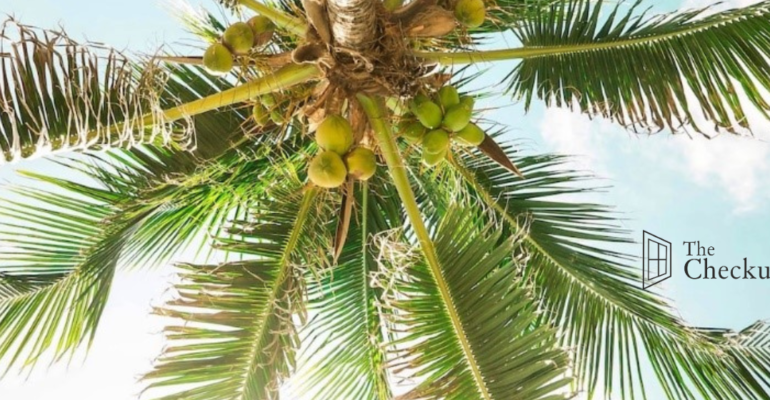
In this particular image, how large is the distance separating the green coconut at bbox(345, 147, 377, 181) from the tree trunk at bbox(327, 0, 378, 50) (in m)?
0.40

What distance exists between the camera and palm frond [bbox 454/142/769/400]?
308 centimetres

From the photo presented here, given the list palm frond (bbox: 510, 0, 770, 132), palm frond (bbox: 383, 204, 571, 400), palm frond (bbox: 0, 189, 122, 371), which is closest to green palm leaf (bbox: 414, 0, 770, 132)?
palm frond (bbox: 510, 0, 770, 132)

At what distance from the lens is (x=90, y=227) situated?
11.4ft

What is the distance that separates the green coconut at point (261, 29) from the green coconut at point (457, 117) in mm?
784

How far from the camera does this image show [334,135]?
2637mm

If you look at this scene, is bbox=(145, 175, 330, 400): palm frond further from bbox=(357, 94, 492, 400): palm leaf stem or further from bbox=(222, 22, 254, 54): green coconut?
bbox=(222, 22, 254, 54): green coconut

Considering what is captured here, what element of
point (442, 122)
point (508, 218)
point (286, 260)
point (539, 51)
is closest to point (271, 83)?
point (442, 122)

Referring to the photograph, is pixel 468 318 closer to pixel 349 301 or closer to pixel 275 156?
pixel 349 301

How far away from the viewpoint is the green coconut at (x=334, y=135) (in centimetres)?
263

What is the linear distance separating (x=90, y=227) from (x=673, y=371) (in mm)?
2720

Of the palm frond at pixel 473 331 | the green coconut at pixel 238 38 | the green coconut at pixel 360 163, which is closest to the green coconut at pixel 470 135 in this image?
the palm frond at pixel 473 331

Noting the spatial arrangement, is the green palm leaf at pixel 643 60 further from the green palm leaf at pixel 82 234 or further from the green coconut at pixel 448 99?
the green palm leaf at pixel 82 234

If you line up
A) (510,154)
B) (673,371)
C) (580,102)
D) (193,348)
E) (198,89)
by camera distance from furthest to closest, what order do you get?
(510,154)
(198,89)
(580,102)
(673,371)
(193,348)

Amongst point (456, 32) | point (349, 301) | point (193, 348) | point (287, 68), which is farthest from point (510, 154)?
point (193, 348)
